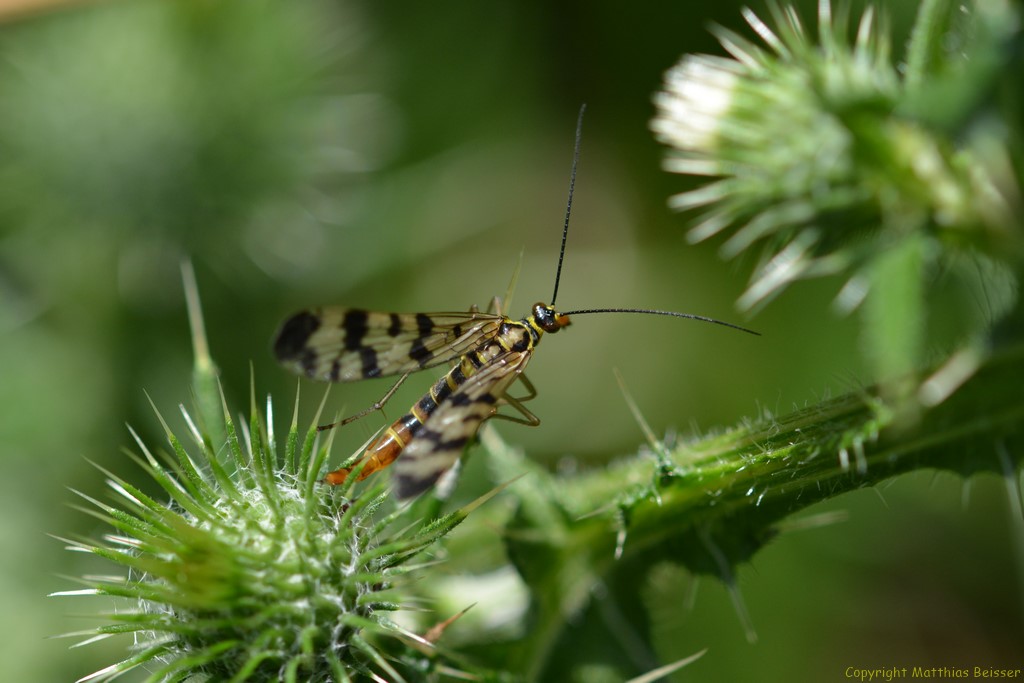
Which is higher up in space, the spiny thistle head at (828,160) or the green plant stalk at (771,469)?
the spiny thistle head at (828,160)

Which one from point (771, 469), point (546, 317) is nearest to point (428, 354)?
point (546, 317)

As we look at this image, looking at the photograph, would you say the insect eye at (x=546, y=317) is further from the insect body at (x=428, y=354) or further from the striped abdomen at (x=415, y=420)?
the striped abdomen at (x=415, y=420)

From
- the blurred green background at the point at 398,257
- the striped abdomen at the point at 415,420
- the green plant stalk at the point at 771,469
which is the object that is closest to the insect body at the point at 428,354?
the striped abdomen at the point at 415,420

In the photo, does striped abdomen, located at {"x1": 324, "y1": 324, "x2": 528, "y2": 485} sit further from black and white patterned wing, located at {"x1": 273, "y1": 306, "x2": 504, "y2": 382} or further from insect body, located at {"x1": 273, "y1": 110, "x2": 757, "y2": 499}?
black and white patterned wing, located at {"x1": 273, "y1": 306, "x2": 504, "y2": 382}

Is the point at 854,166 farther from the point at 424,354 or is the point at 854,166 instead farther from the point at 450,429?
the point at 424,354

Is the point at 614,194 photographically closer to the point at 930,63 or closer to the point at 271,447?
the point at 930,63

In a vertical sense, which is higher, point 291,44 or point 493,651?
point 291,44

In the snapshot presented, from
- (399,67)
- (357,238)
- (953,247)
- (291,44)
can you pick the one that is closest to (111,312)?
(357,238)
